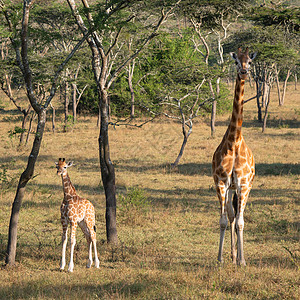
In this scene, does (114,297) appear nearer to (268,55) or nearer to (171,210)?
(171,210)

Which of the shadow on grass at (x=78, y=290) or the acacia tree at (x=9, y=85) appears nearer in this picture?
the shadow on grass at (x=78, y=290)

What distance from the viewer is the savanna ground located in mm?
6066

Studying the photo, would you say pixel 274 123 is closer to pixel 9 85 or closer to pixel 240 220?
pixel 9 85

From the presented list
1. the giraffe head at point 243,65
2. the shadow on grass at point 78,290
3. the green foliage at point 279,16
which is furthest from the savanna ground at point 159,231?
the green foliage at point 279,16

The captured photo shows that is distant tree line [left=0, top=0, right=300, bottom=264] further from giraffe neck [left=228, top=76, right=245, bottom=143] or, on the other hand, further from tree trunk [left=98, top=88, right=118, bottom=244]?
giraffe neck [left=228, top=76, right=245, bottom=143]

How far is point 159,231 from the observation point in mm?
10594

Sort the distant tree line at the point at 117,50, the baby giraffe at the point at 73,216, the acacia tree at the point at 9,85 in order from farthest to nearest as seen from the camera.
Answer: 1. the acacia tree at the point at 9,85
2. the distant tree line at the point at 117,50
3. the baby giraffe at the point at 73,216


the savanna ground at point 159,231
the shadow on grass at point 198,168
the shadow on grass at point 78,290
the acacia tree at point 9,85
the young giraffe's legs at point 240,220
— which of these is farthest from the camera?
the shadow on grass at point 198,168

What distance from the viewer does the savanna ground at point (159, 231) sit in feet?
19.9

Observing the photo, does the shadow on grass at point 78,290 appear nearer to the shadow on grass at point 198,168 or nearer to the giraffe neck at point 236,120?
the giraffe neck at point 236,120

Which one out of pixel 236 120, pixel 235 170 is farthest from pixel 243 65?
pixel 235 170

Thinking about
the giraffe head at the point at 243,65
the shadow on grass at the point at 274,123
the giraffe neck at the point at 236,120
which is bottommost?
the shadow on grass at the point at 274,123

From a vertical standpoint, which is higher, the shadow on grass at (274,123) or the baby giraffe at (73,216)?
the shadow on grass at (274,123)

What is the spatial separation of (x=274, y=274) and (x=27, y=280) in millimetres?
3953
